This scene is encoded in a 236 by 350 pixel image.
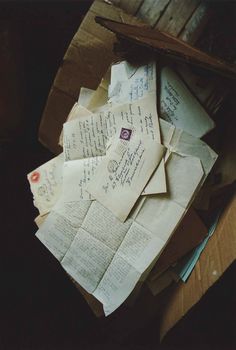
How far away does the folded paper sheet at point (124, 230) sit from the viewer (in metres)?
0.87

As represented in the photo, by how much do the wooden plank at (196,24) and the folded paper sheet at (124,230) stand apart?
438 mm

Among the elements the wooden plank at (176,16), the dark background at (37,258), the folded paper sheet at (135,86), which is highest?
the wooden plank at (176,16)

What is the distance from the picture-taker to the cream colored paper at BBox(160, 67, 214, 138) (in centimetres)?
90

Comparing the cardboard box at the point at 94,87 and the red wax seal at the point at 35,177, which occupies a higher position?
the cardboard box at the point at 94,87

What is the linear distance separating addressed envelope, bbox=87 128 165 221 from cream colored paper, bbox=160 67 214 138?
0.09m

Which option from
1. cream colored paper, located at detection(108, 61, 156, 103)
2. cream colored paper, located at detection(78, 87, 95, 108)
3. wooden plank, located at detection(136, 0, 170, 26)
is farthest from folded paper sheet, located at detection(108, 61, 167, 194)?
wooden plank, located at detection(136, 0, 170, 26)

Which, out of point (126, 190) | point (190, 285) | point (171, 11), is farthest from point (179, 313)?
point (171, 11)

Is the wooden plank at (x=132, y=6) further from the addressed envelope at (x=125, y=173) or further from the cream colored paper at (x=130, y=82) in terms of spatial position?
the addressed envelope at (x=125, y=173)

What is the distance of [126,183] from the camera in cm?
91

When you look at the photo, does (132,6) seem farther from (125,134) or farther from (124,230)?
(124,230)

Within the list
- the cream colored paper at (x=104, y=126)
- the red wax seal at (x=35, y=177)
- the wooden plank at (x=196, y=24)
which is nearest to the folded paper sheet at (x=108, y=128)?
the cream colored paper at (x=104, y=126)

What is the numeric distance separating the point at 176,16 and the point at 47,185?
Result: 0.68 metres

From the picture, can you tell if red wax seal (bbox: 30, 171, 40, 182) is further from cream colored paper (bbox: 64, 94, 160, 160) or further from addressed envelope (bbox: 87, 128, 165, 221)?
addressed envelope (bbox: 87, 128, 165, 221)

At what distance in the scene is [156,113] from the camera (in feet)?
3.06
